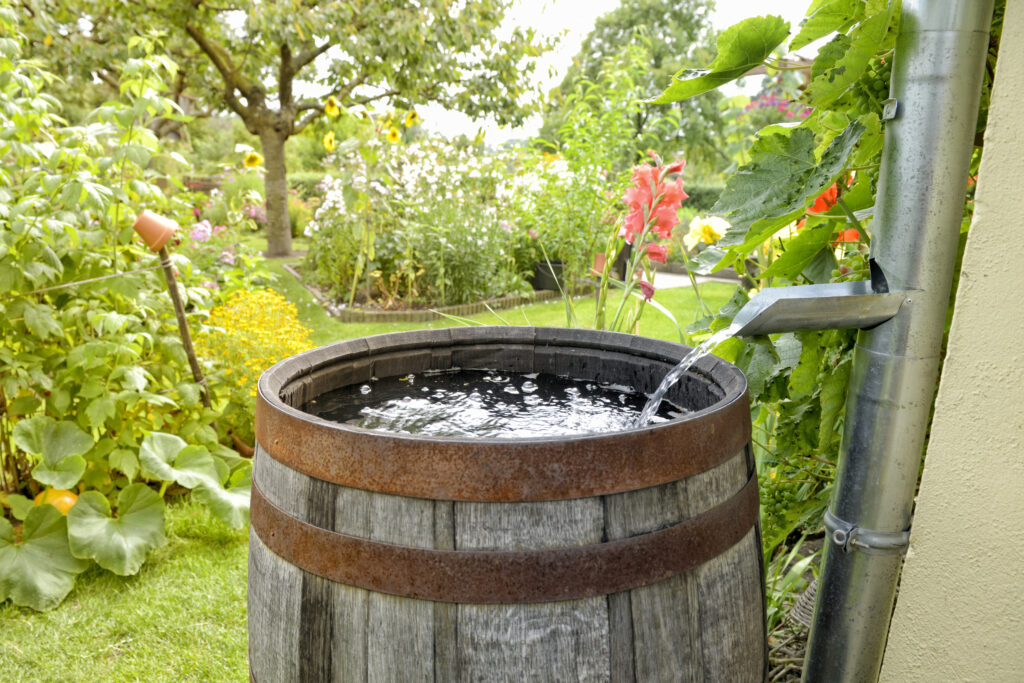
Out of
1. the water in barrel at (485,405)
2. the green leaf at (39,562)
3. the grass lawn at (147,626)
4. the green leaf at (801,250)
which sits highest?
the green leaf at (801,250)

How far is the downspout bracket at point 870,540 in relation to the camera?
0.98 m

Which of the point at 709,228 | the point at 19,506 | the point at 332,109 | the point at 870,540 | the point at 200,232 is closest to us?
the point at 870,540

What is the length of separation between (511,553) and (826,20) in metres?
0.84

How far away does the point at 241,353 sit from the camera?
319 cm

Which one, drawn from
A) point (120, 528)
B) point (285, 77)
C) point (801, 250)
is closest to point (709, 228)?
point (801, 250)

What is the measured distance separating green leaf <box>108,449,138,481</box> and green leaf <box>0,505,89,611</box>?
0.23m

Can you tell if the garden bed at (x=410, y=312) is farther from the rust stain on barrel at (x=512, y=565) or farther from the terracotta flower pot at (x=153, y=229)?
the rust stain on barrel at (x=512, y=565)

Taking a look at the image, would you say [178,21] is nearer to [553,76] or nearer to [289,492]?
[553,76]

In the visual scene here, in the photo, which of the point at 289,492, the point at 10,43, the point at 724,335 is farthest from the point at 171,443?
the point at 724,335

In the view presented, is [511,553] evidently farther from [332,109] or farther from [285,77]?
[285,77]

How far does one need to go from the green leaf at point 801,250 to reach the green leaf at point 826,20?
271 millimetres

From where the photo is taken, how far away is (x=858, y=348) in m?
0.97

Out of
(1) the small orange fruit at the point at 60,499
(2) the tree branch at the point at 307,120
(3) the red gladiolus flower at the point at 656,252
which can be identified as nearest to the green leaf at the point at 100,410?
(1) the small orange fruit at the point at 60,499

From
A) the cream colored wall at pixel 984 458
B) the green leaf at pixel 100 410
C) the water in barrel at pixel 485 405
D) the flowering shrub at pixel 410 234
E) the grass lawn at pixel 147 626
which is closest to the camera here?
the cream colored wall at pixel 984 458
